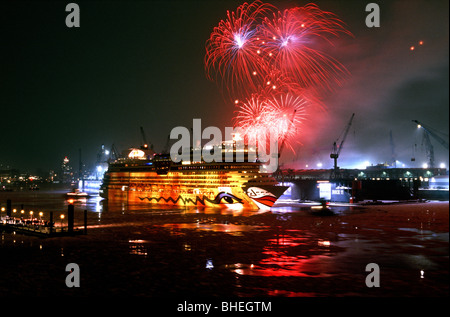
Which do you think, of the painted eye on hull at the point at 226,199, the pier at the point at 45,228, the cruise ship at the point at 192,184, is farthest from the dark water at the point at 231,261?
the painted eye on hull at the point at 226,199

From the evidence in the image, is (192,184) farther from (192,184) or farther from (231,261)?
(231,261)

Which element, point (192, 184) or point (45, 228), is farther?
point (192, 184)

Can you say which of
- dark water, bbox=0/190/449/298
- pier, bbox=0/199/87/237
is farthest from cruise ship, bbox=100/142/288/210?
pier, bbox=0/199/87/237

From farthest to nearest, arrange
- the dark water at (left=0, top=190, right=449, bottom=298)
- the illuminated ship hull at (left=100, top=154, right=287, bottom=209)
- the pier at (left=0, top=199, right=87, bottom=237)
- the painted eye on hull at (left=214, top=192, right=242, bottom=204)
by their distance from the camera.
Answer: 1. the painted eye on hull at (left=214, top=192, right=242, bottom=204)
2. the illuminated ship hull at (left=100, top=154, right=287, bottom=209)
3. the pier at (left=0, top=199, right=87, bottom=237)
4. the dark water at (left=0, top=190, right=449, bottom=298)

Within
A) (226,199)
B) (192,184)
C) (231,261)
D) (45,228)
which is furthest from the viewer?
(192,184)

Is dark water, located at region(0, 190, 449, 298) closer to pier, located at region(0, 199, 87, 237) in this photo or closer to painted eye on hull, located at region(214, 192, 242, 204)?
pier, located at region(0, 199, 87, 237)

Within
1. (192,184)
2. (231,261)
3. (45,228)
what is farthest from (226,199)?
(231,261)

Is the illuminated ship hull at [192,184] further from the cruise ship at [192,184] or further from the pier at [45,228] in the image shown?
the pier at [45,228]
